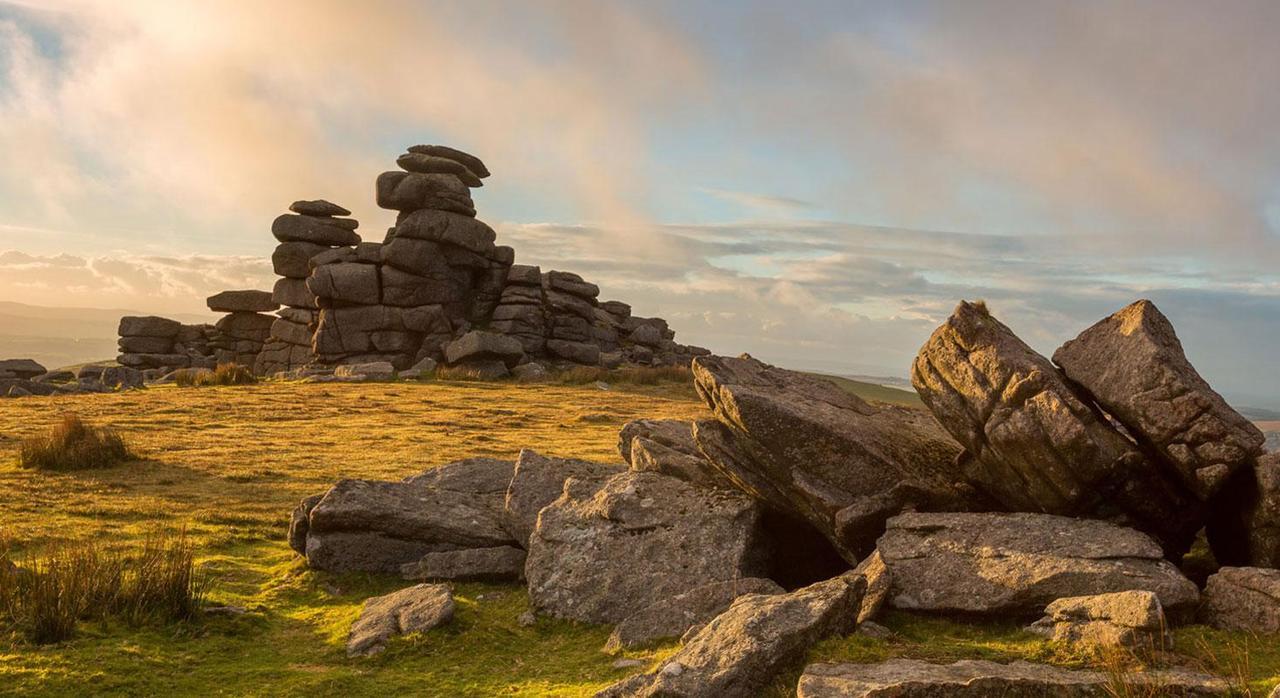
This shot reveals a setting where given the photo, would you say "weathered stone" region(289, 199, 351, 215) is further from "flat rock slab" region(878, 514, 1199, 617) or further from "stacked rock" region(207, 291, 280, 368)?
"flat rock slab" region(878, 514, 1199, 617)

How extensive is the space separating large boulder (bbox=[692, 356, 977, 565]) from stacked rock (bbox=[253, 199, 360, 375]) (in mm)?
51981

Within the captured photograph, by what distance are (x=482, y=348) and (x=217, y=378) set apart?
14.2 meters

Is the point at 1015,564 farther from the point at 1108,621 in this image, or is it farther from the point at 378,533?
the point at 378,533

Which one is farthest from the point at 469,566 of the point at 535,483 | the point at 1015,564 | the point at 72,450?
the point at 72,450

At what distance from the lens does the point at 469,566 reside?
12312mm

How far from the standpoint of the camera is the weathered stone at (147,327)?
62253mm

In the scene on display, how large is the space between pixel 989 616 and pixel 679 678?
12.2 feet

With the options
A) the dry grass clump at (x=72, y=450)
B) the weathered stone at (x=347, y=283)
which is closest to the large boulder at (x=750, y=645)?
the dry grass clump at (x=72, y=450)

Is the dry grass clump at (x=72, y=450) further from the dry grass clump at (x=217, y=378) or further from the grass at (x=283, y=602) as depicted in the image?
the dry grass clump at (x=217, y=378)

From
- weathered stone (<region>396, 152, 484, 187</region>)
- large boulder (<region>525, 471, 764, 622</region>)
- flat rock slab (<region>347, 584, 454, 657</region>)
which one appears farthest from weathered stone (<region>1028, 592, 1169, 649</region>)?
weathered stone (<region>396, 152, 484, 187</region>)

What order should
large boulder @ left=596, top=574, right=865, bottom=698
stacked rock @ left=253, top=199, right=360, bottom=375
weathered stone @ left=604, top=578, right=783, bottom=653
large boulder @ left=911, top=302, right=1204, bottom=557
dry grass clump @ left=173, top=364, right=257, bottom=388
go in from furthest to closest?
stacked rock @ left=253, top=199, right=360, bottom=375 → dry grass clump @ left=173, top=364, right=257, bottom=388 → large boulder @ left=911, top=302, right=1204, bottom=557 → weathered stone @ left=604, top=578, right=783, bottom=653 → large boulder @ left=596, top=574, right=865, bottom=698

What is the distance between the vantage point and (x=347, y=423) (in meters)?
30.8

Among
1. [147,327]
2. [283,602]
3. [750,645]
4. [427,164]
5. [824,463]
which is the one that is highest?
[427,164]

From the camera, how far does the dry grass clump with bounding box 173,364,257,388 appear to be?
45062mm
